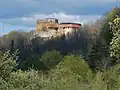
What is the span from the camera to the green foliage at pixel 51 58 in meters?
46.6

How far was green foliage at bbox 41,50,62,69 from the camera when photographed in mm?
46581

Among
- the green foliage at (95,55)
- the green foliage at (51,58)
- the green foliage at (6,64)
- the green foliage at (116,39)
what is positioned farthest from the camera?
the green foliage at (51,58)

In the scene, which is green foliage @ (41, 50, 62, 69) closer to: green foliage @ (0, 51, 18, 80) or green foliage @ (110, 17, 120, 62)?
green foliage @ (110, 17, 120, 62)

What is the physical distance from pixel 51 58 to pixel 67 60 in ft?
38.1

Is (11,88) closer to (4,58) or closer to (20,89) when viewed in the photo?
(20,89)

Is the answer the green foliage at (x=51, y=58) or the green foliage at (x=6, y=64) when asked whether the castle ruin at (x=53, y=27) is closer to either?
the green foliage at (x=51, y=58)

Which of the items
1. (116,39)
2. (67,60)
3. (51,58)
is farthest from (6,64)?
(51,58)

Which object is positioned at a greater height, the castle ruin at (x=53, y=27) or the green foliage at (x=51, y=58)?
the castle ruin at (x=53, y=27)

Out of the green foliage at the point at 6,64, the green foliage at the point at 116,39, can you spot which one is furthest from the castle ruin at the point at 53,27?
the green foliage at the point at 6,64

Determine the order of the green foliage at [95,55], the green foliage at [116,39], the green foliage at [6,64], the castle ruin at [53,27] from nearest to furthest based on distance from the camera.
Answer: the green foliage at [6,64]
the green foliage at [116,39]
the green foliage at [95,55]
the castle ruin at [53,27]

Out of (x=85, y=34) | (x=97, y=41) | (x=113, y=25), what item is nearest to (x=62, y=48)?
(x=85, y=34)

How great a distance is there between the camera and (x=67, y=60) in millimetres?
37406

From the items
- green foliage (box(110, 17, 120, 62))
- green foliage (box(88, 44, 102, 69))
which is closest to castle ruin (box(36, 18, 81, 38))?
green foliage (box(88, 44, 102, 69))

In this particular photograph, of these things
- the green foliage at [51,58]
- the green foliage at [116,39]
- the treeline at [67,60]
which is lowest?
the green foliage at [51,58]
